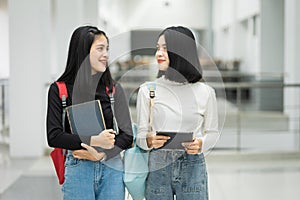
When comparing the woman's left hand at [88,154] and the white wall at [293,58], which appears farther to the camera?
the white wall at [293,58]

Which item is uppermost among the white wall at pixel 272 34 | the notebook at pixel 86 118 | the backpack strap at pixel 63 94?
the white wall at pixel 272 34

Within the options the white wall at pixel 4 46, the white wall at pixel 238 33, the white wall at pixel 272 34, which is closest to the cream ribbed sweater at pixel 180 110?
the white wall at pixel 4 46

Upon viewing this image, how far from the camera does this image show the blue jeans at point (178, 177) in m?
1.86

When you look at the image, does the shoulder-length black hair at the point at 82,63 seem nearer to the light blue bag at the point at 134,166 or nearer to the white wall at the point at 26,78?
the light blue bag at the point at 134,166

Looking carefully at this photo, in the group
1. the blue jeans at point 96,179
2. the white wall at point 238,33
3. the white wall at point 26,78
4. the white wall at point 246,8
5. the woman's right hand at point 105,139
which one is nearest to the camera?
the woman's right hand at point 105,139

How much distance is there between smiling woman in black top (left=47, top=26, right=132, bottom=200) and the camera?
176cm

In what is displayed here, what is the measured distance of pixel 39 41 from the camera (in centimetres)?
564

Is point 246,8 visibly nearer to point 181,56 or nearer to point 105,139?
point 181,56

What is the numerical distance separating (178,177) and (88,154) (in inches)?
14.1

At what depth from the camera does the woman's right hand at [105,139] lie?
67.3 inches

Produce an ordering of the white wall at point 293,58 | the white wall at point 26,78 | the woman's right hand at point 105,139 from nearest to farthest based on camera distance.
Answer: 1. the woman's right hand at point 105,139
2. the white wall at point 26,78
3. the white wall at point 293,58

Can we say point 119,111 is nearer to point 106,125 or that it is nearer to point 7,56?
point 106,125

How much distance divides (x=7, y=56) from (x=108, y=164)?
14.2 ft

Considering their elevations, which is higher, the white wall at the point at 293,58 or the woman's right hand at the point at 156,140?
the white wall at the point at 293,58
